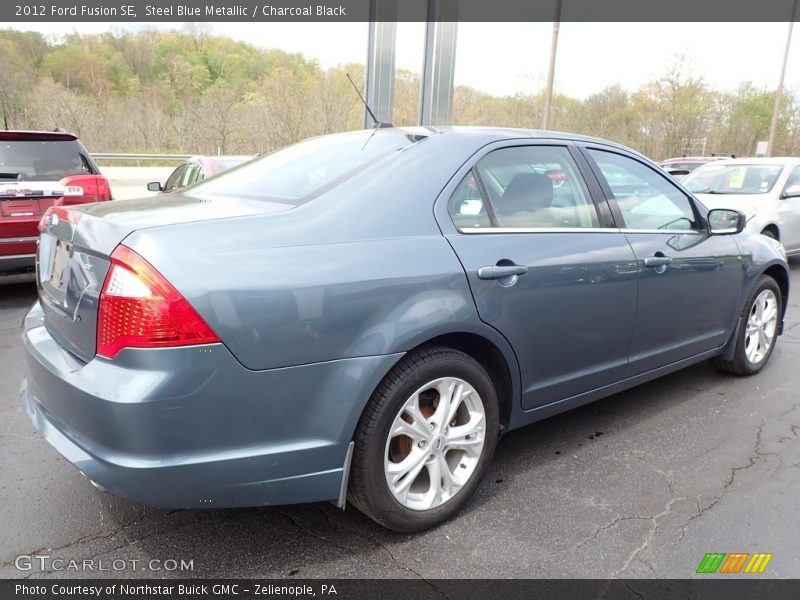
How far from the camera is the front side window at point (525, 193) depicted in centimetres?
258

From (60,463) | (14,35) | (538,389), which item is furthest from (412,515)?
(14,35)

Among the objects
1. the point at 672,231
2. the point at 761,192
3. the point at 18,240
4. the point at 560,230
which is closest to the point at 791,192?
the point at 761,192

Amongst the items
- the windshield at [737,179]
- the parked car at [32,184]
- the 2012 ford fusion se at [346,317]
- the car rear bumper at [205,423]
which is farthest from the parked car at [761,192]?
the car rear bumper at [205,423]

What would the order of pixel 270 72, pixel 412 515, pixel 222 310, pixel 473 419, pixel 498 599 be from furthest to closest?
pixel 270 72, pixel 473 419, pixel 412 515, pixel 498 599, pixel 222 310

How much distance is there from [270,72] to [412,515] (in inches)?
1698

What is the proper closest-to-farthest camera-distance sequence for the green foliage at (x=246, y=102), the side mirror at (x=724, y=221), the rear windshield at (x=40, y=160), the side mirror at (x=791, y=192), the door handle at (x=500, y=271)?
the door handle at (x=500, y=271)
the side mirror at (x=724, y=221)
the rear windshield at (x=40, y=160)
the side mirror at (x=791, y=192)
the green foliage at (x=246, y=102)

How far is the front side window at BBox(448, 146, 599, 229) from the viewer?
2.58 metres

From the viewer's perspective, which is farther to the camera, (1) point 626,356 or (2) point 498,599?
(1) point 626,356

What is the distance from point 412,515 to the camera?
7.72 feet

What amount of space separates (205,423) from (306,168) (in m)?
1.36

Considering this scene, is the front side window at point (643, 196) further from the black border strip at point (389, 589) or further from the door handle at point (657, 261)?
the black border strip at point (389, 589)

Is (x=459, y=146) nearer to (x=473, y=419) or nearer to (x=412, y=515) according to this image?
(x=473, y=419)

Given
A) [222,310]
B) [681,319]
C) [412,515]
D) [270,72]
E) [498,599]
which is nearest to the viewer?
[222,310]

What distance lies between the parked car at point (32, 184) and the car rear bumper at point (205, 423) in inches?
159
